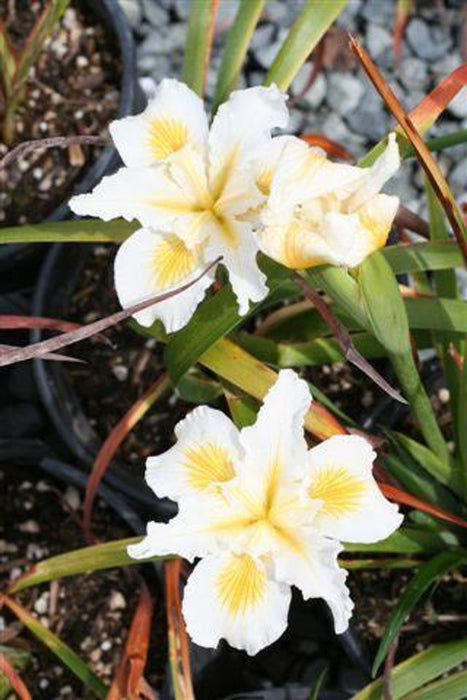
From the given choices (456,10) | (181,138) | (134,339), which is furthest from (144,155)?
(456,10)

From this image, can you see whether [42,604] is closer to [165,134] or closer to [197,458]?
[197,458]

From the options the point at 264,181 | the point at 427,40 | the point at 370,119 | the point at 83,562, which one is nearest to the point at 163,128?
the point at 264,181

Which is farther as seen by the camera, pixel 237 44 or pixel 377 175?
pixel 237 44

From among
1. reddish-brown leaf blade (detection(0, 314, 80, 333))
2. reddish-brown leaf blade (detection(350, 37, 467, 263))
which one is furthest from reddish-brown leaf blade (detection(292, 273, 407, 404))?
reddish-brown leaf blade (detection(0, 314, 80, 333))

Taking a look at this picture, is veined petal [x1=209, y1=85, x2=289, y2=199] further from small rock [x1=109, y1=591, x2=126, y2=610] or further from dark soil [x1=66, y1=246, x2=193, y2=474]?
small rock [x1=109, y1=591, x2=126, y2=610]

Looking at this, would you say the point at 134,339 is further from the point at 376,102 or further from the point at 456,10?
the point at 456,10

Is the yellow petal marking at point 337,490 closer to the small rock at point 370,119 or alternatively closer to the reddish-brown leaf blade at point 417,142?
the reddish-brown leaf blade at point 417,142
